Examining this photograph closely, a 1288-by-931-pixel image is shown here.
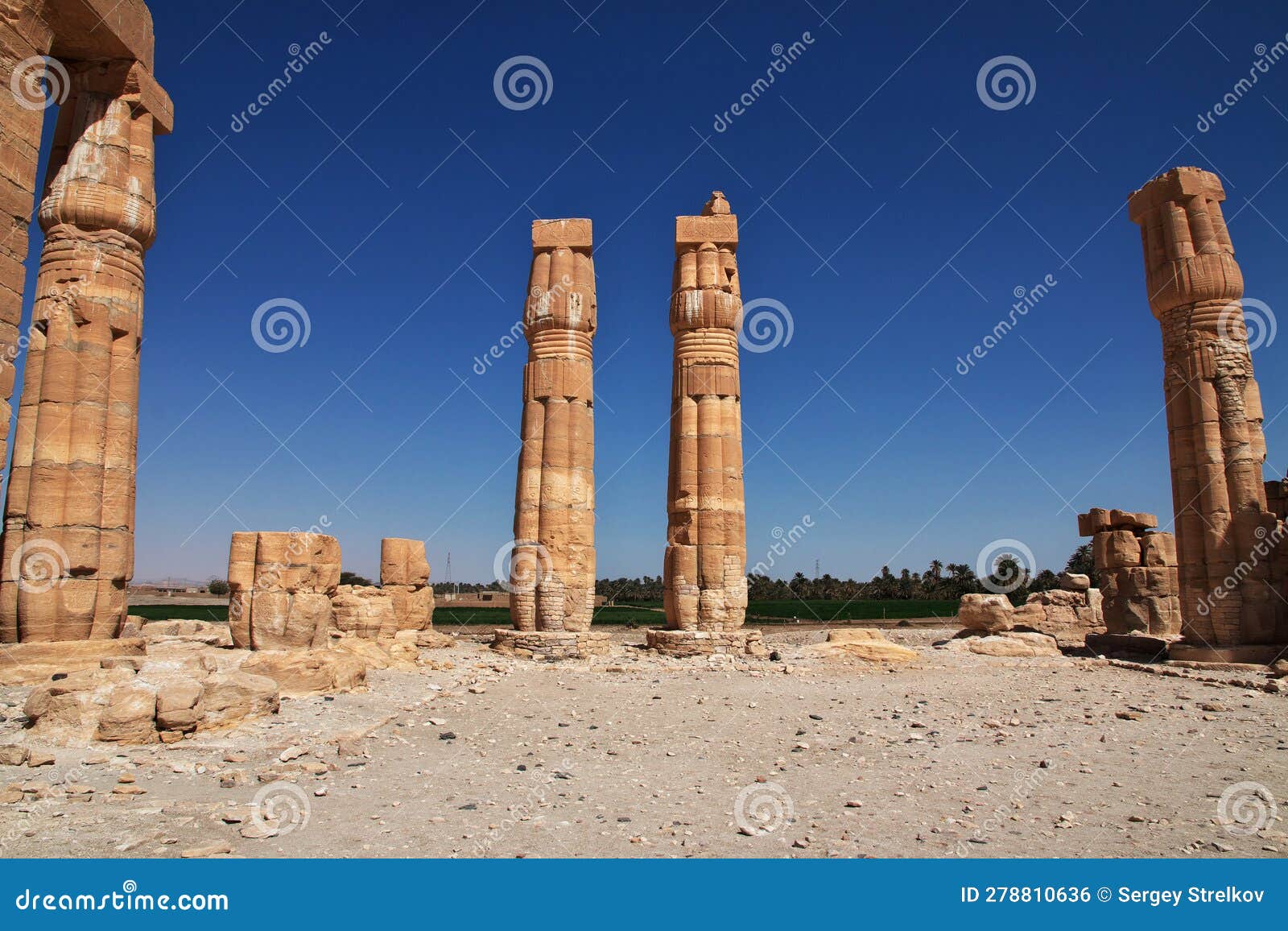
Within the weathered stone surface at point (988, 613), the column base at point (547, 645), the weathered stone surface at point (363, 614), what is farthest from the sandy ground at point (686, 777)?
the weathered stone surface at point (988, 613)

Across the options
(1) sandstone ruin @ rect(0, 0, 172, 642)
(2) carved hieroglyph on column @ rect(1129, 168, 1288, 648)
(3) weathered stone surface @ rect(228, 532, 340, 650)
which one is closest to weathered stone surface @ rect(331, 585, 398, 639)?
(3) weathered stone surface @ rect(228, 532, 340, 650)

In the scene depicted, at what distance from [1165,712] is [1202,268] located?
10678mm

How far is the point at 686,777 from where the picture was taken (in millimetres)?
7055

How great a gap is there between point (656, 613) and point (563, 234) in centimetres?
2902

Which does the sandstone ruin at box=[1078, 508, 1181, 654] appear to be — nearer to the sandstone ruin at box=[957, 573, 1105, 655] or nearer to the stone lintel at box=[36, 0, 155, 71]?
the sandstone ruin at box=[957, 573, 1105, 655]

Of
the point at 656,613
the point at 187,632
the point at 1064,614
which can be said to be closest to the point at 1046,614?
the point at 1064,614

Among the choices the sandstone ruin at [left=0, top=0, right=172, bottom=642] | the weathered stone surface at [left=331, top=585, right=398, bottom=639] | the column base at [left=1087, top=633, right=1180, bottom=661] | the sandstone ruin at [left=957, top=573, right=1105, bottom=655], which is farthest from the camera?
the sandstone ruin at [left=957, top=573, right=1105, bottom=655]

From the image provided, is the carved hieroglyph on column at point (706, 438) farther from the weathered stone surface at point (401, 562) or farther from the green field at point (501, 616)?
the green field at point (501, 616)

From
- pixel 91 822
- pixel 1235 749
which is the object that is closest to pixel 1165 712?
pixel 1235 749

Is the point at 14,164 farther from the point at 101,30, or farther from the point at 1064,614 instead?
the point at 1064,614

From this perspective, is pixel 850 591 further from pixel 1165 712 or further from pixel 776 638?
pixel 1165 712

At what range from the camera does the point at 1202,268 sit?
1636 cm

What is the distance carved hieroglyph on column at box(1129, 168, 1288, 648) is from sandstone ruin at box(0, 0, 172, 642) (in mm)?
19365

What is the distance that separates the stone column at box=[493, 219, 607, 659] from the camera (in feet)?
55.2
